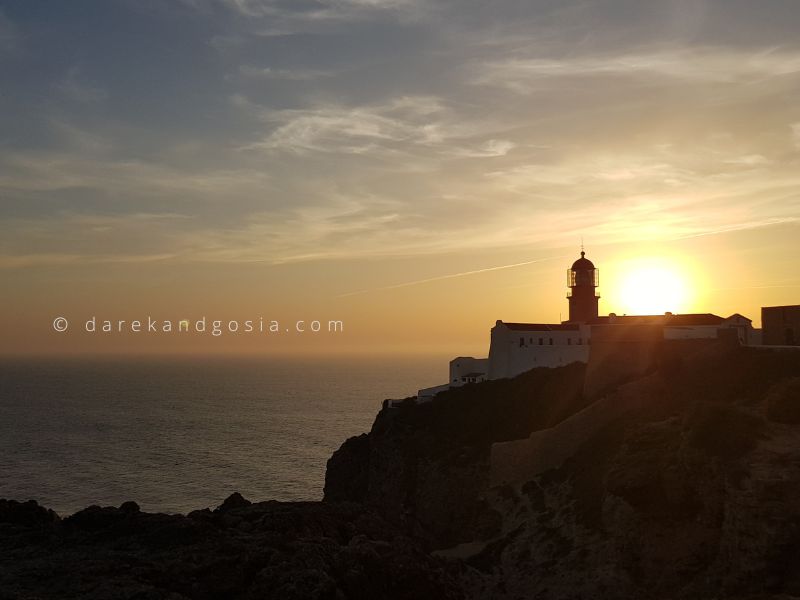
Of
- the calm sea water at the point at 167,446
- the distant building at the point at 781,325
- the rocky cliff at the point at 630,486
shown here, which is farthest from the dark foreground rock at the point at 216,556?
the calm sea water at the point at 167,446

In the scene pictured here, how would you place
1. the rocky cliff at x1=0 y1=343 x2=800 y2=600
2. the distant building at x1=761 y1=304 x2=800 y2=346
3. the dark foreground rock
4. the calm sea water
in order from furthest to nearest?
1. the calm sea water
2. the distant building at x1=761 y1=304 x2=800 y2=346
3. the rocky cliff at x1=0 y1=343 x2=800 y2=600
4. the dark foreground rock

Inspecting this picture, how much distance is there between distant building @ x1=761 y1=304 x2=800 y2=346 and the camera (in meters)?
47.7

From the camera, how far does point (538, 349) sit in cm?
6269

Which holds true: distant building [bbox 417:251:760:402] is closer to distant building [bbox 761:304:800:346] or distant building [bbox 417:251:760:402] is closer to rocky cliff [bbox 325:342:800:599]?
distant building [bbox 761:304:800:346]

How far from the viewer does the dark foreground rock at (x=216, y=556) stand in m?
20.7

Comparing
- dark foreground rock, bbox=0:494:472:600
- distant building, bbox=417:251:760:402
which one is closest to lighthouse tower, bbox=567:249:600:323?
distant building, bbox=417:251:760:402

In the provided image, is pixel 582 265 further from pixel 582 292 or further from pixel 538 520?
Result: pixel 538 520

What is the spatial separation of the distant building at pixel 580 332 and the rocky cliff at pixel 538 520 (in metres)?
7.59

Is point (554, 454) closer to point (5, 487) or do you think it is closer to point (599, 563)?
point (599, 563)

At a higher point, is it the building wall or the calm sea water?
the building wall

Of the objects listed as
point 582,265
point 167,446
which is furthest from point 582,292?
point 167,446

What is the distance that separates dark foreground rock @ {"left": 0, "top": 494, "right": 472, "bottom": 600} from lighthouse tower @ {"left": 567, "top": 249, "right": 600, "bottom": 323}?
47.7 metres

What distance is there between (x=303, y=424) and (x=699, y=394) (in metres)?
88.9

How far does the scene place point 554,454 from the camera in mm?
41562
